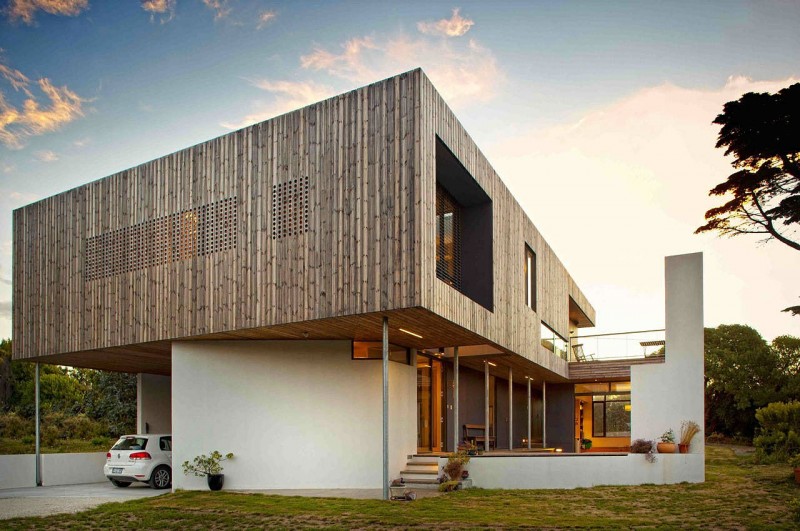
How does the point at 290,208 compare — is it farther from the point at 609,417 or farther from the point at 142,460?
the point at 609,417

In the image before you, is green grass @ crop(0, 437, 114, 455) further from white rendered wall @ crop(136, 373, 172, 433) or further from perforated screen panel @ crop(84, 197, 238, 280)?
perforated screen panel @ crop(84, 197, 238, 280)

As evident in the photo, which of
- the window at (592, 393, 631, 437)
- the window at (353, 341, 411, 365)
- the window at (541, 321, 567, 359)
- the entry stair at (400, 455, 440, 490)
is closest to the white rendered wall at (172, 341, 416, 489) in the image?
the window at (353, 341, 411, 365)

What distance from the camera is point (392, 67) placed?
68.2 ft

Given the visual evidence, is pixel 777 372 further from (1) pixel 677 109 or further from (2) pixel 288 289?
(2) pixel 288 289

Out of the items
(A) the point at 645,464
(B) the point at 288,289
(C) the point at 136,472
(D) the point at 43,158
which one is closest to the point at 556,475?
(A) the point at 645,464

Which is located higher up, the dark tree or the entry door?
the dark tree

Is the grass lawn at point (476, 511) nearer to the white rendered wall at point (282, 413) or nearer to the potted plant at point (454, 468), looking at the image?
the potted plant at point (454, 468)

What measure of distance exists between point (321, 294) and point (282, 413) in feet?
12.3

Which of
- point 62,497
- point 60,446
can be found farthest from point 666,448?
point 60,446

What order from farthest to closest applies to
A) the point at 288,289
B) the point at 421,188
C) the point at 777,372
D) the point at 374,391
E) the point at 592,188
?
the point at 777,372
the point at 592,188
the point at 374,391
the point at 288,289
the point at 421,188

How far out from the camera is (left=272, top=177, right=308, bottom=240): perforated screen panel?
43.2ft

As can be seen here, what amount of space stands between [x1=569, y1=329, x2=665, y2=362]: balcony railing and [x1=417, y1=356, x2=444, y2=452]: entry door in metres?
9.01

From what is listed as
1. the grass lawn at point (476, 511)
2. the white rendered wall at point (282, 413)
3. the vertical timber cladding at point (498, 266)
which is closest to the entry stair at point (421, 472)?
the white rendered wall at point (282, 413)

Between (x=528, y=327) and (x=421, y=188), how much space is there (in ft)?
31.7
